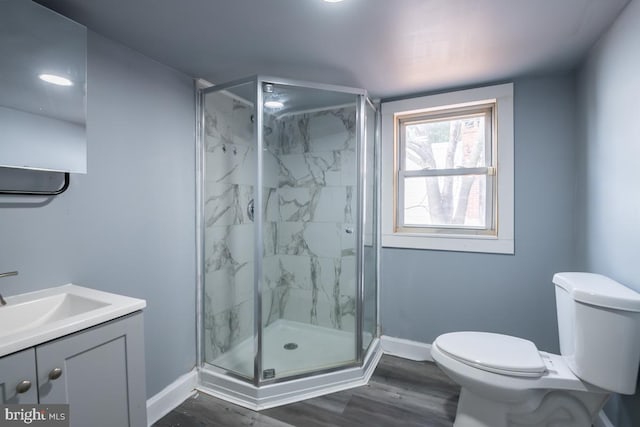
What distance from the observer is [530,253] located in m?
2.00

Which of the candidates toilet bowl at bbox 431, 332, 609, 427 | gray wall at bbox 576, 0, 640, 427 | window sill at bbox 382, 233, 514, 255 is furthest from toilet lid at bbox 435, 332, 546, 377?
window sill at bbox 382, 233, 514, 255

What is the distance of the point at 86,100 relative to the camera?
53.7 inches

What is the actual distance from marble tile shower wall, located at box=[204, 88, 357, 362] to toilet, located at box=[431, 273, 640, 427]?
3.16 ft

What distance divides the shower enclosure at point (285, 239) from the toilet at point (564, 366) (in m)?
0.80

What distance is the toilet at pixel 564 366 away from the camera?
1194 mm

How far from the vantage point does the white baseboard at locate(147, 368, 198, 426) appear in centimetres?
167

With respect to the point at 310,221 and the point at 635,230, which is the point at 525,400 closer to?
the point at 635,230

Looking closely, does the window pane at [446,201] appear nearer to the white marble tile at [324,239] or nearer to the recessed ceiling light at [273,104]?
the white marble tile at [324,239]

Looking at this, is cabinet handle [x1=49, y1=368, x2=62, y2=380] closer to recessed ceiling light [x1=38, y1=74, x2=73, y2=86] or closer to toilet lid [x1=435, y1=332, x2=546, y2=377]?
recessed ceiling light [x1=38, y1=74, x2=73, y2=86]

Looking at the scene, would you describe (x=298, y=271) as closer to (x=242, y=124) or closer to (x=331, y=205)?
(x=331, y=205)

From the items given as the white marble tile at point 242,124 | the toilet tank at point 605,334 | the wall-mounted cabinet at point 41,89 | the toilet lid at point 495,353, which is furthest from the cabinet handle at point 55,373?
the toilet tank at point 605,334

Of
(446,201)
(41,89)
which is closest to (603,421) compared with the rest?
(446,201)

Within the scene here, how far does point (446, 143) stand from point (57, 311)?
2518 mm

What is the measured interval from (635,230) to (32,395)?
2.26 m
